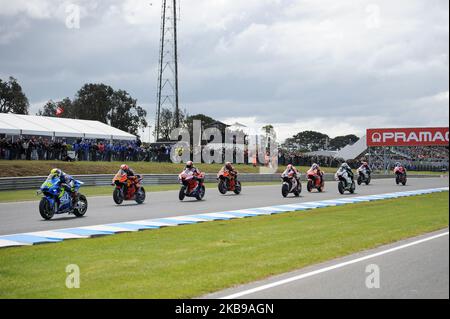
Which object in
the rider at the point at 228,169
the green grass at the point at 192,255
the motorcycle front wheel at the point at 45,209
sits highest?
the rider at the point at 228,169

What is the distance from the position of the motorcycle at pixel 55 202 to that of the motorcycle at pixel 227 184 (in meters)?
9.71

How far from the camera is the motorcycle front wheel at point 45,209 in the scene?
50.7 ft

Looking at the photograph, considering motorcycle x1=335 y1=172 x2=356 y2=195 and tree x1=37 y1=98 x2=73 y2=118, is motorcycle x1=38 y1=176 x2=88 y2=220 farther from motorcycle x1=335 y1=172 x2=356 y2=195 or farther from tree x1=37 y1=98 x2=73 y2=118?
tree x1=37 y1=98 x2=73 y2=118

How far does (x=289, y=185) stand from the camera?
24297 millimetres

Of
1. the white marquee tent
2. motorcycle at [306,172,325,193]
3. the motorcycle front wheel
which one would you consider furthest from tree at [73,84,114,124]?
Answer: the motorcycle front wheel

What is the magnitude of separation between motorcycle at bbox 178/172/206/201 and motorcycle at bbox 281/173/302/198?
11.6 feet

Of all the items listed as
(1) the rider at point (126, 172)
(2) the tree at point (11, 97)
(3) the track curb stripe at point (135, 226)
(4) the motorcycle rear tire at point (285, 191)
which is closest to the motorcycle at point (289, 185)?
(4) the motorcycle rear tire at point (285, 191)

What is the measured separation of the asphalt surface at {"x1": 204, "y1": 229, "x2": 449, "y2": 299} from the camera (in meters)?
6.54

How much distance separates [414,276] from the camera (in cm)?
746

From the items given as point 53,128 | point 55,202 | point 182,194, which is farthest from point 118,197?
point 53,128

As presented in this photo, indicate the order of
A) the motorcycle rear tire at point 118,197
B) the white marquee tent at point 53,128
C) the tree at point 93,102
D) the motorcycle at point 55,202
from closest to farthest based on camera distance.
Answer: the motorcycle at point 55,202
the motorcycle rear tire at point 118,197
the white marquee tent at point 53,128
the tree at point 93,102

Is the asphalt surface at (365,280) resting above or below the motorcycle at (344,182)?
below

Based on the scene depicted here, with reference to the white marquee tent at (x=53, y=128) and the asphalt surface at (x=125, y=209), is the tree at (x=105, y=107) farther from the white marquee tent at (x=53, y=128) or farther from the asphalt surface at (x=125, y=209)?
the asphalt surface at (x=125, y=209)
